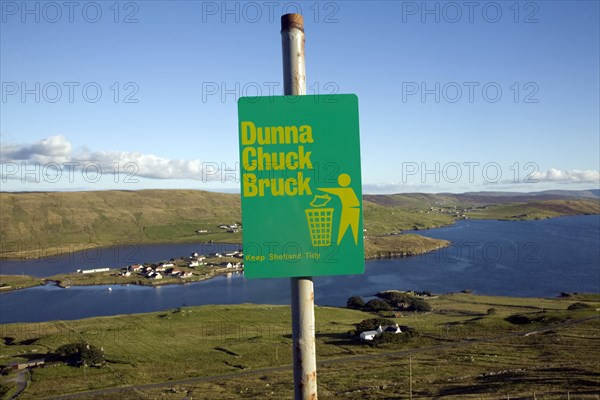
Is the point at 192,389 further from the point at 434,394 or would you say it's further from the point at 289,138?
the point at 289,138

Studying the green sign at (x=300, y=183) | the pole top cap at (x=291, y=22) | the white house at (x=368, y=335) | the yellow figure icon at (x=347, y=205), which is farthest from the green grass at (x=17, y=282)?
the pole top cap at (x=291, y=22)

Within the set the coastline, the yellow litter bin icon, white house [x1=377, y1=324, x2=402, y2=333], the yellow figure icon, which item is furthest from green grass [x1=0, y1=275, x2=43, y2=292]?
the yellow figure icon

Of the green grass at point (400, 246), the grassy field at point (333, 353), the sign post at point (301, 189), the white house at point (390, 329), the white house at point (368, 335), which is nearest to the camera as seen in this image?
the sign post at point (301, 189)

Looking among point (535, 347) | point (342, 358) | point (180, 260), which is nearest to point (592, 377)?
point (535, 347)

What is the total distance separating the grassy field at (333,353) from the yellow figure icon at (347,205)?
19.9m

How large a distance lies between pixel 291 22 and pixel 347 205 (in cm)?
206

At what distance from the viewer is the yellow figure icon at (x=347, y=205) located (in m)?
4.57

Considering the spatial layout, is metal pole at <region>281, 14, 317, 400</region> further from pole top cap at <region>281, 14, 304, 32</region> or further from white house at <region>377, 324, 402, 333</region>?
white house at <region>377, 324, 402, 333</region>

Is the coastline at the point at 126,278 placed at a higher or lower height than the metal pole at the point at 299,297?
lower

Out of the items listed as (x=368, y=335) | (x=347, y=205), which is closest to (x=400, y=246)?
(x=368, y=335)

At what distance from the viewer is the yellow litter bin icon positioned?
15.0 feet

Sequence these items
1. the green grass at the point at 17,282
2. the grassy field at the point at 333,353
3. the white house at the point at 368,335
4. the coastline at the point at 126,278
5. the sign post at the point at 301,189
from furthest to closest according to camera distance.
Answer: the coastline at the point at 126,278
the green grass at the point at 17,282
the white house at the point at 368,335
the grassy field at the point at 333,353
the sign post at the point at 301,189

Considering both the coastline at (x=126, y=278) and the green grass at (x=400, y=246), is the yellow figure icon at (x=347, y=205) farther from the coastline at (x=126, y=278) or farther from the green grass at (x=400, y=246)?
Result: the green grass at (x=400, y=246)

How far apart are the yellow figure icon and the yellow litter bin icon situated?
117 millimetres
